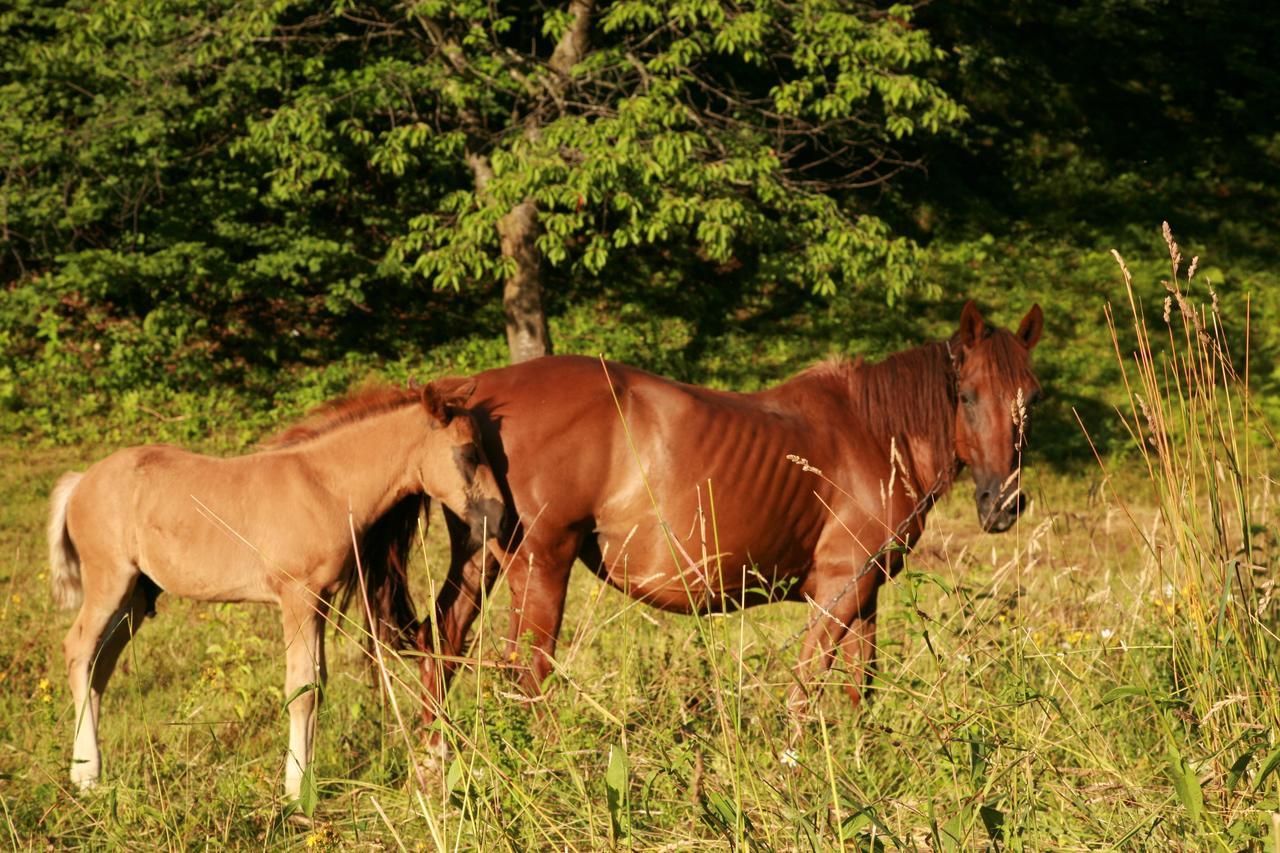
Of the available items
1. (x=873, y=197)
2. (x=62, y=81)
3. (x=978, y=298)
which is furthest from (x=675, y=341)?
(x=62, y=81)

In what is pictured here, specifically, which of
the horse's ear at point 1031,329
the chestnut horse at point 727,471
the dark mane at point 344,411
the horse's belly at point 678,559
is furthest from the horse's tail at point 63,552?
the horse's ear at point 1031,329

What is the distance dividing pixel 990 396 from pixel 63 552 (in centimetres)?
362

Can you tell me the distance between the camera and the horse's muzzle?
5.13 metres

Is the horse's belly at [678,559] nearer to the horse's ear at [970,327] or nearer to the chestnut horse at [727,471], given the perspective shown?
the chestnut horse at [727,471]

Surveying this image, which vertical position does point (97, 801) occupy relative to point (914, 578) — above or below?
below

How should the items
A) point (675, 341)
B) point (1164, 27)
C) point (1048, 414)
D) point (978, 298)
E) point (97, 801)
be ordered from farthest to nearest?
point (1164, 27), point (978, 298), point (675, 341), point (1048, 414), point (97, 801)

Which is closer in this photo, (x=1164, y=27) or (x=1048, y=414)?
(x=1048, y=414)

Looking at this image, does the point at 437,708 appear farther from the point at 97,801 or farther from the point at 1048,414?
the point at 1048,414

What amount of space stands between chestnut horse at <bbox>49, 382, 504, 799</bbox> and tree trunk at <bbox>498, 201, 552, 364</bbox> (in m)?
7.99

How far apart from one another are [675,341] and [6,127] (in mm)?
7191

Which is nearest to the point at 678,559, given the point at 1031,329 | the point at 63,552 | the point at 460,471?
the point at 460,471

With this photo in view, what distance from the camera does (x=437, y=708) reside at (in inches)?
112

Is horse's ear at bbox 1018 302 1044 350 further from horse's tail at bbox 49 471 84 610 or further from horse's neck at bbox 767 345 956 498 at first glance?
horse's tail at bbox 49 471 84 610

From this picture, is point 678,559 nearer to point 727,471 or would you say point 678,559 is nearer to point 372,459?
point 727,471
